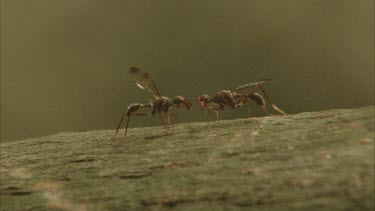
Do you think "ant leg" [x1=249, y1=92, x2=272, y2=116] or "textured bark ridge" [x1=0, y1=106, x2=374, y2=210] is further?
"ant leg" [x1=249, y1=92, x2=272, y2=116]

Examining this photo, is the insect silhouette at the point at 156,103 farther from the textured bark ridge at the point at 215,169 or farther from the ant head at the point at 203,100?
the textured bark ridge at the point at 215,169

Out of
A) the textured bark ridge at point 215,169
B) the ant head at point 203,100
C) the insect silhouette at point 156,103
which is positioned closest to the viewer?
the textured bark ridge at point 215,169

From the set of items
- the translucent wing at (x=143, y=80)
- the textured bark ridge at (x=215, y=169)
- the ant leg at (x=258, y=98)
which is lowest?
the textured bark ridge at (x=215, y=169)

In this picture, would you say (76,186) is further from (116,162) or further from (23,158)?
(23,158)

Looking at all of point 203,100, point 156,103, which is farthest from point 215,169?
point 203,100

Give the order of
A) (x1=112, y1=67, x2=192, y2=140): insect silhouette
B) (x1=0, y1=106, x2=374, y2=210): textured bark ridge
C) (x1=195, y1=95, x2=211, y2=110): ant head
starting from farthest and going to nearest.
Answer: (x1=195, y1=95, x2=211, y2=110): ant head → (x1=112, y1=67, x2=192, y2=140): insect silhouette → (x1=0, y1=106, x2=374, y2=210): textured bark ridge

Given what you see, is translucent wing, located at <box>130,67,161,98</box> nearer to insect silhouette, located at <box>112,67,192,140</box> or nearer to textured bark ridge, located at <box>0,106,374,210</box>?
insect silhouette, located at <box>112,67,192,140</box>

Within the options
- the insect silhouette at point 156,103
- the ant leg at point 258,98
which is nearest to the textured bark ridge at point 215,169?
the insect silhouette at point 156,103

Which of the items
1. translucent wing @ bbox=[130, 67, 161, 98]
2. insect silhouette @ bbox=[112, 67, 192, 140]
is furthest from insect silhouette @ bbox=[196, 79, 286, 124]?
translucent wing @ bbox=[130, 67, 161, 98]
